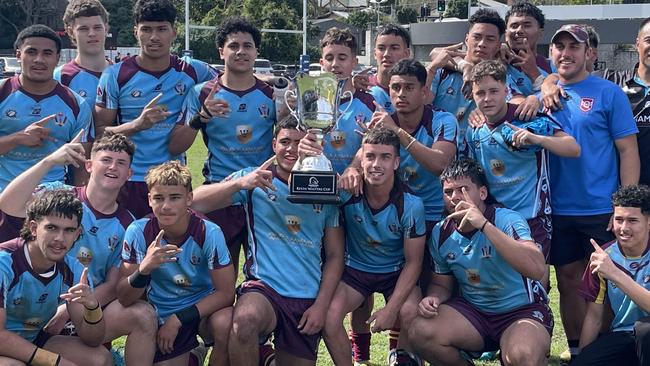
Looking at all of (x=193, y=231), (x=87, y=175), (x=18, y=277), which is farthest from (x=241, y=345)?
(x=87, y=175)

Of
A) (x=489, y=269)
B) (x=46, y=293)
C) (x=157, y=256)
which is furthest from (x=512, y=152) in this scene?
(x=46, y=293)

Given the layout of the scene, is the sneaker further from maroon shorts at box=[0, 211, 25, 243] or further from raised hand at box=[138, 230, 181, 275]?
maroon shorts at box=[0, 211, 25, 243]

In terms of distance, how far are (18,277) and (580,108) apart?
11.9 ft

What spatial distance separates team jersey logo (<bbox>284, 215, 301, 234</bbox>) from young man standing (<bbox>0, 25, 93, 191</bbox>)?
1598mm

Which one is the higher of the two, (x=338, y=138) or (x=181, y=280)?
(x=338, y=138)

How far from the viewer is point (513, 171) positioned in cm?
514

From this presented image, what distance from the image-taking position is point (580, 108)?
17.0ft

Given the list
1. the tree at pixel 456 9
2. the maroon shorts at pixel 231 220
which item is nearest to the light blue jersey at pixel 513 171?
the maroon shorts at pixel 231 220

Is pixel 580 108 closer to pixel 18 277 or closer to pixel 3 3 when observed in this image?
pixel 18 277

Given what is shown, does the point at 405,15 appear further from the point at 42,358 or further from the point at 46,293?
the point at 42,358

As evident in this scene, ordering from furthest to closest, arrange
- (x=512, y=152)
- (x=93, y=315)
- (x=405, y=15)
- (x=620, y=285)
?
(x=405, y=15) < (x=512, y=152) < (x=620, y=285) < (x=93, y=315)

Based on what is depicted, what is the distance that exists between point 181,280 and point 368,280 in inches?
47.8

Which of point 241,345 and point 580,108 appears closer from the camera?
point 241,345

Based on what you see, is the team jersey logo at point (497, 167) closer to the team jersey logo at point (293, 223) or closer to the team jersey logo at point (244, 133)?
the team jersey logo at point (293, 223)
